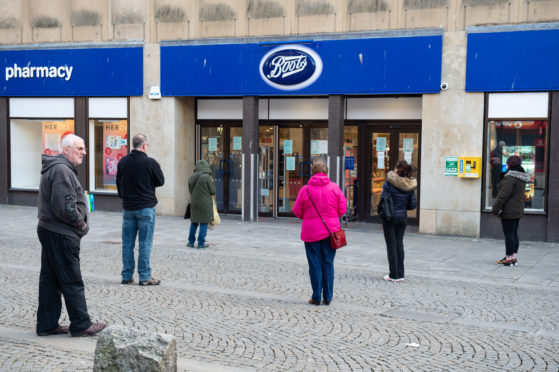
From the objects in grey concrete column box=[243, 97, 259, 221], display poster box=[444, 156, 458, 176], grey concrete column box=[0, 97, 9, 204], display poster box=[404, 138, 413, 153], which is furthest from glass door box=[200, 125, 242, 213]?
grey concrete column box=[0, 97, 9, 204]

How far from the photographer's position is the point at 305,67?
648 inches

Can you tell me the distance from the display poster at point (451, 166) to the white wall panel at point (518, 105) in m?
1.20

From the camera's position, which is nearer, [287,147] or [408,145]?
[408,145]

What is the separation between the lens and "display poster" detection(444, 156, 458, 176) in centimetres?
1505

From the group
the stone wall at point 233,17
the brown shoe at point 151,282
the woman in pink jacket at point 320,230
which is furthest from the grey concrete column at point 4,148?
the woman in pink jacket at point 320,230

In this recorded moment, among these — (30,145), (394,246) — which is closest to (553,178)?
(394,246)

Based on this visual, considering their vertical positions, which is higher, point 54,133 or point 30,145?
point 54,133

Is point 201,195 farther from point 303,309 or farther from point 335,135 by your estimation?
point 303,309

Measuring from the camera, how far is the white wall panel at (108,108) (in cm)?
1853

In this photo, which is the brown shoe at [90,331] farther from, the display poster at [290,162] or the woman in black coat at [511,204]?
the display poster at [290,162]

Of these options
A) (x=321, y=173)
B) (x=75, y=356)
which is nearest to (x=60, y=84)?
(x=321, y=173)

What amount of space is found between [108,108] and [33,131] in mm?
3014

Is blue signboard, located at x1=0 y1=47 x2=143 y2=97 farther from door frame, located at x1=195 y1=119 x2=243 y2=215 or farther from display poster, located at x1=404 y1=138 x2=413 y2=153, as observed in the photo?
A: display poster, located at x1=404 y1=138 x2=413 y2=153

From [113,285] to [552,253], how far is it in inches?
328
